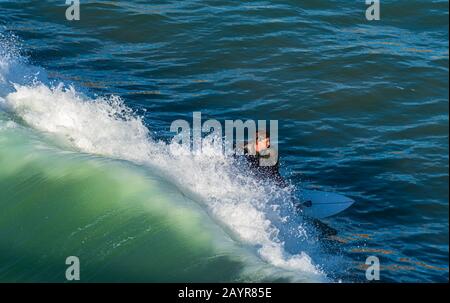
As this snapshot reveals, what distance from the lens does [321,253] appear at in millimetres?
11250

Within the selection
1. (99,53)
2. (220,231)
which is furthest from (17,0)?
(220,231)

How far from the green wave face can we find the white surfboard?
5.64ft

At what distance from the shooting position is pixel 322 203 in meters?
12.3

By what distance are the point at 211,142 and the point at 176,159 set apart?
100 cm

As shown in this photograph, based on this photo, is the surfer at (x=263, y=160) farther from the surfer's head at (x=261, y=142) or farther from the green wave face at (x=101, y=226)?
the green wave face at (x=101, y=226)

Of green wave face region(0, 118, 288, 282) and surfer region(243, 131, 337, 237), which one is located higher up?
surfer region(243, 131, 337, 237)

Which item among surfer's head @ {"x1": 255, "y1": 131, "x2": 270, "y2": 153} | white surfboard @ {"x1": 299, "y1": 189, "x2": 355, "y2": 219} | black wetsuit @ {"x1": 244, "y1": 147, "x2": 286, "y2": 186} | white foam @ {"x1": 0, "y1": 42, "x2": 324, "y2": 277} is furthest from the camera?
surfer's head @ {"x1": 255, "y1": 131, "x2": 270, "y2": 153}

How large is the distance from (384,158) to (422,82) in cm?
316

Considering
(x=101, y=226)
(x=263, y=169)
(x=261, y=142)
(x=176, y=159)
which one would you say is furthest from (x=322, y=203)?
(x=101, y=226)

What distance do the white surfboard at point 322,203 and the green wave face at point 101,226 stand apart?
1.72 meters

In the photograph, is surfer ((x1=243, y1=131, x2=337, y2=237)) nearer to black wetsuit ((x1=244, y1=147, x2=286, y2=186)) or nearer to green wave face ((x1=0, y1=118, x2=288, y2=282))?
black wetsuit ((x1=244, y1=147, x2=286, y2=186))

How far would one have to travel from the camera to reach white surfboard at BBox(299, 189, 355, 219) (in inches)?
480

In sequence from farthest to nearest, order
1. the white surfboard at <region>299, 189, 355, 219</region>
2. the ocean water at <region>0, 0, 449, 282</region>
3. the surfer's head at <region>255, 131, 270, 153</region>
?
the surfer's head at <region>255, 131, 270, 153</region>
the white surfboard at <region>299, 189, 355, 219</region>
the ocean water at <region>0, 0, 449, 282</region>

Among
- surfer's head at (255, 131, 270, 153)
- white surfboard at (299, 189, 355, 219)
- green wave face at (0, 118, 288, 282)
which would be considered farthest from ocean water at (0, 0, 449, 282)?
surfer's head at (255, 131, 270, 153)
